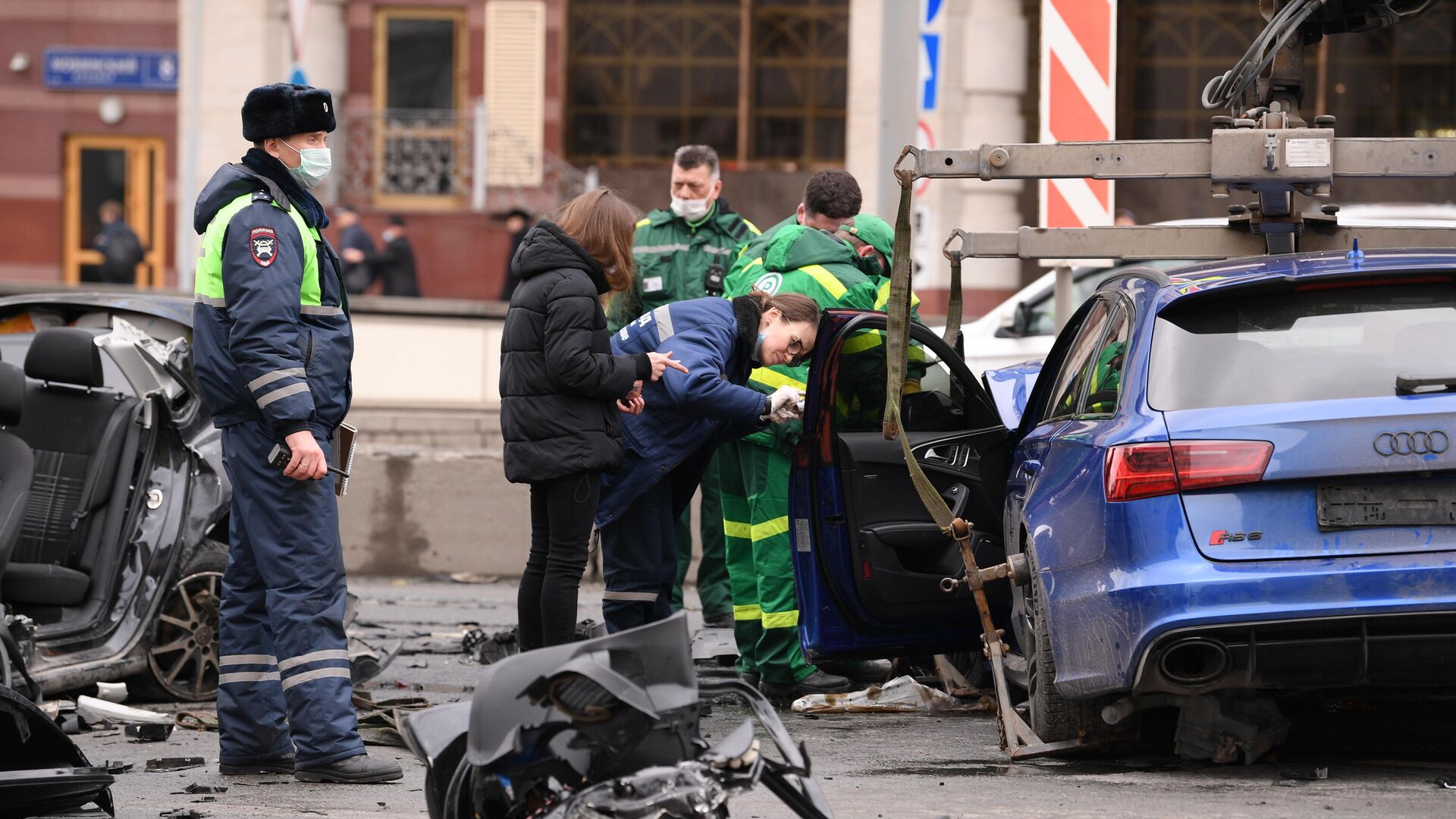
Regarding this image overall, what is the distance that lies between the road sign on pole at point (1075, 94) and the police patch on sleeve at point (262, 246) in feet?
13.8

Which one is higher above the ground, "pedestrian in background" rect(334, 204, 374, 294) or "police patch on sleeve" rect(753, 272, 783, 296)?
"pedestrian in background" rect(334, 204, 374, 294)

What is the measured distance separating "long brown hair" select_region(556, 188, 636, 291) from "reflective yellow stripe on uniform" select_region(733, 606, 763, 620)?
1477 mm

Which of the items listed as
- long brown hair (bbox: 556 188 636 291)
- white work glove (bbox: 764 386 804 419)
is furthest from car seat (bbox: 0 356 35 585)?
white work glove (bbox: 764 386 804 419)

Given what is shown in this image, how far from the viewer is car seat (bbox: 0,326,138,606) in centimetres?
720

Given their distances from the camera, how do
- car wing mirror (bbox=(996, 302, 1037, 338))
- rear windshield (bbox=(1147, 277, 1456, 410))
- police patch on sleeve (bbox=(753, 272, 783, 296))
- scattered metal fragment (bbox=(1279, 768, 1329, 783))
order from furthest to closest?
car wing mirror (bbox=(996, 302, 1037, 338)) < police patch on sleeve (bbox=(753, 272, 783, 296)) < scattered metal fragment (bbox=(1279, 768, 1329, 783)) < rear windshield (bbox=(1147, 277, 1456, 410))

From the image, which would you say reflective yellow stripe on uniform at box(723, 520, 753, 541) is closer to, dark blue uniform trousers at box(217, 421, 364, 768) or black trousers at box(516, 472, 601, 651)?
black trousers at box(516, 472, 601, 651)

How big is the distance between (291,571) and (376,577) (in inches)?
222

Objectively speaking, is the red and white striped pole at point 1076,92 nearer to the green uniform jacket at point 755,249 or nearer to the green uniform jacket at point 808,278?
the green uniform jacket at point 755,249

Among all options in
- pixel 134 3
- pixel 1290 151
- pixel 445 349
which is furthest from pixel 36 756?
pixel 134 3

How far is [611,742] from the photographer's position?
161 inches

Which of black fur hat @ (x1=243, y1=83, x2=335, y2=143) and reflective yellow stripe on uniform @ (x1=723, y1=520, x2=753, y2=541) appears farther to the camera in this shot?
reflective yellow stripe on uniform @ (x1=723, y1=520, x2=753, y2=541)

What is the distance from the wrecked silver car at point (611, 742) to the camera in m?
3.98

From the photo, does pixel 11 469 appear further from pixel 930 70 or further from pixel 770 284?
pixel 930 70

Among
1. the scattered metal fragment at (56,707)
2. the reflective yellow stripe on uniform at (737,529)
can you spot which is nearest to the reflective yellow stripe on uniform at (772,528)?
the reflective yellow stripe on uniform at (737,529)
